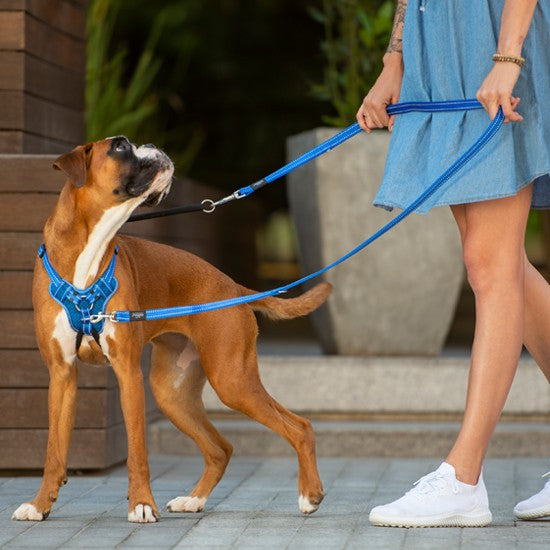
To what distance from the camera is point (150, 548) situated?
359cm

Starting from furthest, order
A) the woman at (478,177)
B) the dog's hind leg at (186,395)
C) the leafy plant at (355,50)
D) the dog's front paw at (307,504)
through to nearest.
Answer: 1. the leafy plant at (355,50)
2. the dog's hind leg at (186,395)
3. the dog's front paw at (307,504)
4. the woman at (478,177)

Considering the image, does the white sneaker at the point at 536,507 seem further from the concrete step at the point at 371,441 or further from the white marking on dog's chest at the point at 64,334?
the concrete step at the point at 371,441

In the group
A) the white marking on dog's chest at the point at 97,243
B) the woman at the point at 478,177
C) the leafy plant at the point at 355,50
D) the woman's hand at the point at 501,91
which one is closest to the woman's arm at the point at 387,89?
the woman at the point at 478,177

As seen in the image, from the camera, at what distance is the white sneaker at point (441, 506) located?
3791mm

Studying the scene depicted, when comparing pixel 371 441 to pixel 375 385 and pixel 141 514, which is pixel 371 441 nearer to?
pixel 375 385

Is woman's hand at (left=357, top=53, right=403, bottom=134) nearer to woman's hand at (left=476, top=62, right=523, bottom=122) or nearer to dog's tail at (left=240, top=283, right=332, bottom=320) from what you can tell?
woman's hand at (left=476, top=62, right=523, bottom=122)

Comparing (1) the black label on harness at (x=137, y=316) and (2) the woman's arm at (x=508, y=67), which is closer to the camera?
(2) the woman's arm at (x=508, y=67)

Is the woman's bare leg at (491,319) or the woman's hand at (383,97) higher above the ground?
the woman's hand at (383,97)

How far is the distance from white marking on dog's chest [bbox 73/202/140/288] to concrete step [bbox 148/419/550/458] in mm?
1826

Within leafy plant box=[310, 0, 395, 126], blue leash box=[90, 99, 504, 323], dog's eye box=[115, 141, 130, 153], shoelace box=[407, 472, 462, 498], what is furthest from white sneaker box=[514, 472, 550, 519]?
leafy plant box=[310, 0, 395, 126]

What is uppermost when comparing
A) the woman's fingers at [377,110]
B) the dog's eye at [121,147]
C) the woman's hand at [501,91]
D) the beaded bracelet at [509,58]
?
the beaded bracelet at [509,58]

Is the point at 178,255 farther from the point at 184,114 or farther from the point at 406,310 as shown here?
the point at 184,114

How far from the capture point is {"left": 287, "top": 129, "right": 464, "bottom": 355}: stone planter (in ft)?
20.6

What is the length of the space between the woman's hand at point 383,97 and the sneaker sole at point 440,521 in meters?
1.18
